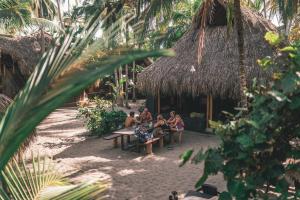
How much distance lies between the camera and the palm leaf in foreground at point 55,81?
3.12 ft

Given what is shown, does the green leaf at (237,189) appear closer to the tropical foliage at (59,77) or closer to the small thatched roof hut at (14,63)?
the tropical foliage at (59,77)

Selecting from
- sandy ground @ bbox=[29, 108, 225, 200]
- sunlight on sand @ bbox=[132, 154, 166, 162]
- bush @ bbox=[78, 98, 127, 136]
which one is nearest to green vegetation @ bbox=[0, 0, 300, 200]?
sandy ground @ bbox=[29, 108, 225, 200]

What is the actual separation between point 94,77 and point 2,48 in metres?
17.1

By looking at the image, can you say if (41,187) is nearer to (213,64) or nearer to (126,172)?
(126,172)

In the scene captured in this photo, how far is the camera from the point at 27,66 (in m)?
16.8

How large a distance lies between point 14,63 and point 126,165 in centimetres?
1089

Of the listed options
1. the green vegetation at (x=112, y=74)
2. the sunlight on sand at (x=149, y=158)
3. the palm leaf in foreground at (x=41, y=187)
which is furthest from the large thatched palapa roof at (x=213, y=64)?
the palm leaf in foreground at (x=41, y=187)

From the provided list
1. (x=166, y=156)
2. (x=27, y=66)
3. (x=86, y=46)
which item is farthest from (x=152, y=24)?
(x=27, y=66)

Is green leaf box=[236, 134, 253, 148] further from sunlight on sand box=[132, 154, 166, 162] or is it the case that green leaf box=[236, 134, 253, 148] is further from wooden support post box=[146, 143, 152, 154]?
wooden support post box=[146, 143, 152, 154]

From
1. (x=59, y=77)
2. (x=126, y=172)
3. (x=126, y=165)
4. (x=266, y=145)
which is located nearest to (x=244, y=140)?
(x=266, y=145)

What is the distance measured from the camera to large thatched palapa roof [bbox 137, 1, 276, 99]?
1152 centimetres

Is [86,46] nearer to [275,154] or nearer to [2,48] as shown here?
[275,154]

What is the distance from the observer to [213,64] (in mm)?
12031

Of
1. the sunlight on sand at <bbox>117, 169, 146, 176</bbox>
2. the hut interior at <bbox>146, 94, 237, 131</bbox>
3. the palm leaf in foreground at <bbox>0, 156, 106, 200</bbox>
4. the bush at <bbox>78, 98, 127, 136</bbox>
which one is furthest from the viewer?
the hut interior at <bbox>146, 94, 237, 131</bbox>
